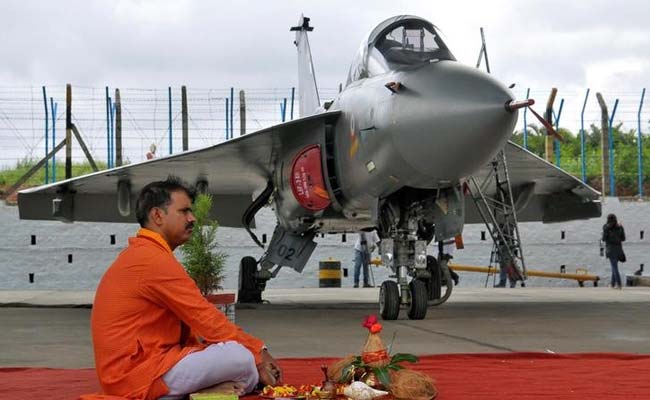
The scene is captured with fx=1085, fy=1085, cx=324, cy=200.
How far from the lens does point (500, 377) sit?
5676 millimetres

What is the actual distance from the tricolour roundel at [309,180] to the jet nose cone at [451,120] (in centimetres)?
194

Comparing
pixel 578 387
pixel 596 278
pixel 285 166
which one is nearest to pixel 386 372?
pixel 578 387

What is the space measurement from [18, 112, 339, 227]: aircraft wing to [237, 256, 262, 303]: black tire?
3.77 ft

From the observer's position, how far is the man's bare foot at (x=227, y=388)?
188 inches

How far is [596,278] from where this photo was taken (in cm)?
2272

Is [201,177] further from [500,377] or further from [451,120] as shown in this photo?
[500,377]

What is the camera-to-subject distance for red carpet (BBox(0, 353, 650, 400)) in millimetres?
5055

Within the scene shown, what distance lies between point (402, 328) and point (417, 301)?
1011 millimetres

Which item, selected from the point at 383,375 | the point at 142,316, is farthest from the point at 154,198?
the point at 383,375

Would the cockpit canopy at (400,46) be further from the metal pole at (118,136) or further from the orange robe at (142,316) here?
the metal pole at (118,136)

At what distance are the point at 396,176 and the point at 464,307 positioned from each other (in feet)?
12.1

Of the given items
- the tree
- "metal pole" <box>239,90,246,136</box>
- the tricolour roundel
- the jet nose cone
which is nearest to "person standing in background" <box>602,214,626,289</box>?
"metal pole" <box>239,90,246,136</box>

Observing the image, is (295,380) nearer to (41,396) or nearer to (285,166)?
(41,396)

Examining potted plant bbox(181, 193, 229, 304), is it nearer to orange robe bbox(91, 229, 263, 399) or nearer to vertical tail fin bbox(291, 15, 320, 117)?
orange robe bbox(91, 229, 263, 399)
